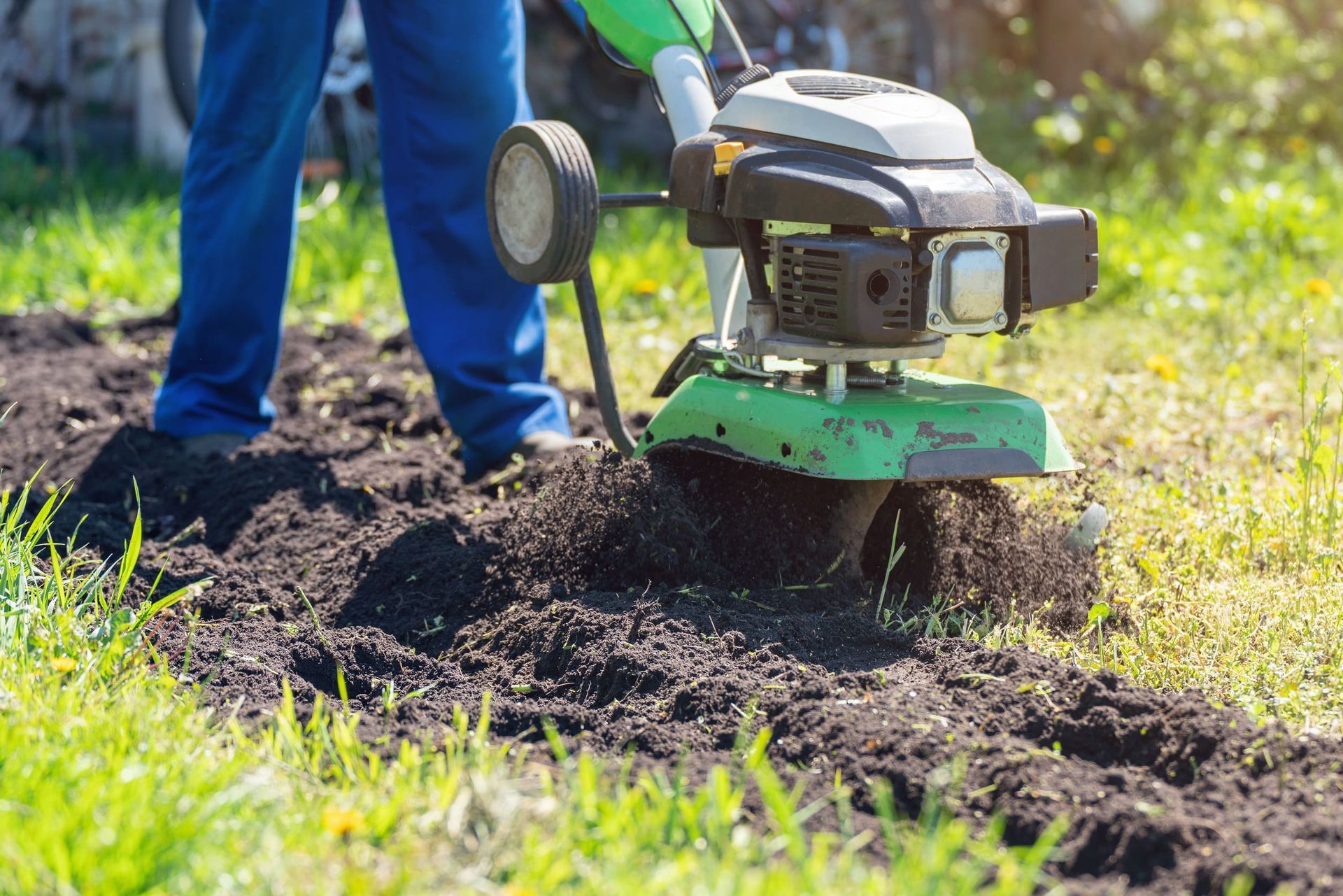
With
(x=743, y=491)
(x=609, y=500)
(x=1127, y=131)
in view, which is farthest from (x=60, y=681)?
(x=1127, y=131)

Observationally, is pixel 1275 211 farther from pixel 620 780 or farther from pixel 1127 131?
pixel 620 780

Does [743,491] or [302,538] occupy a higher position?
[743,491]

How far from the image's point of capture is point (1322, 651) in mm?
2156

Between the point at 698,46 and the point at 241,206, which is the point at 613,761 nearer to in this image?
the point at 698,46

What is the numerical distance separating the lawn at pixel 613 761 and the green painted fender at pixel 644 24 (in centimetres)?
107

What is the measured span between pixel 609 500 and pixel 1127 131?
468 centimetres

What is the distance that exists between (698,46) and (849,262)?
Result: 2.39 feet

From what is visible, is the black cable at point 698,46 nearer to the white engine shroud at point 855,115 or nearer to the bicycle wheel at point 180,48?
the white engine shroud at point 855,115

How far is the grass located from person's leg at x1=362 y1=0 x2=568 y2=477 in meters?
1.43

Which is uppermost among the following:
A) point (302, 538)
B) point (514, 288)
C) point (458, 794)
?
point (514, 288)

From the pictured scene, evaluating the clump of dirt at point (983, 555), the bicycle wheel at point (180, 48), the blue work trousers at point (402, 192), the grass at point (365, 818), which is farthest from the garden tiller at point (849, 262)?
the bicycle wheel at point (180, 48)

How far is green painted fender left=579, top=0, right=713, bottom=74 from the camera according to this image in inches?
102

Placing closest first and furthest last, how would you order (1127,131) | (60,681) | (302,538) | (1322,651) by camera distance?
(60,681), (1322,651), (302,538), (1127,131)

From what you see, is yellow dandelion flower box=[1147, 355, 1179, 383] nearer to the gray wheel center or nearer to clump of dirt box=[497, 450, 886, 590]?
clump of dirt box=[497, 450, 886, 590]
